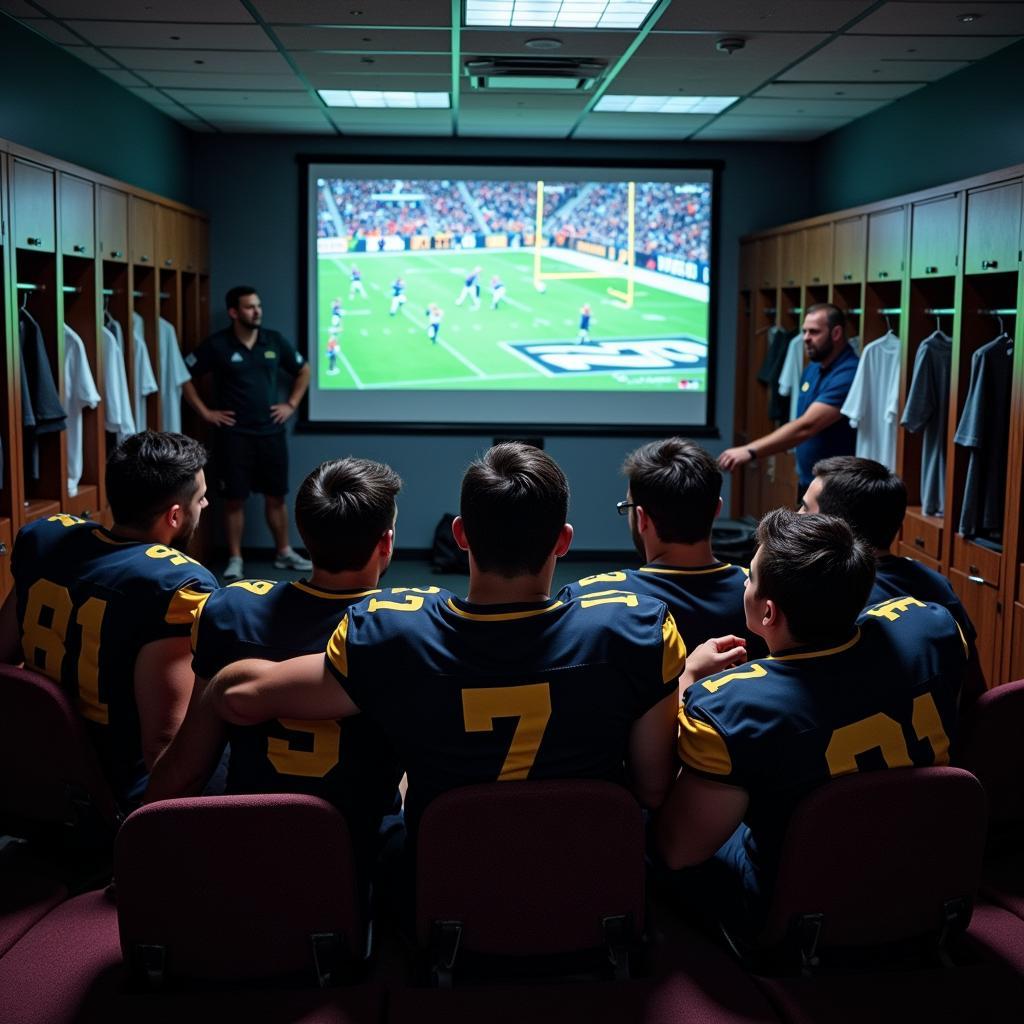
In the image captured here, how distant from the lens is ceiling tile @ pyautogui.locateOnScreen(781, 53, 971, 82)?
5.20m

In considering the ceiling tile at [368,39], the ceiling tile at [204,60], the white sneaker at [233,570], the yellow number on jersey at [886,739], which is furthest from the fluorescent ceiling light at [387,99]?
the yellow number on jersey at [886,739]

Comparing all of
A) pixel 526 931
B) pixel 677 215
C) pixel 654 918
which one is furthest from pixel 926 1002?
pixel 677 215

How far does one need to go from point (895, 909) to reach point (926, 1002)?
135mm

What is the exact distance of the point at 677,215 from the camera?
7.70 metres

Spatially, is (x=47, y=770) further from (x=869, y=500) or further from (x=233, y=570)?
(x=233, y=570)

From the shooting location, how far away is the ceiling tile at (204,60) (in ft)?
16.9

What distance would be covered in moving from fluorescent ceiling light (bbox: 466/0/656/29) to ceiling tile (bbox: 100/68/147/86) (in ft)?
6.46

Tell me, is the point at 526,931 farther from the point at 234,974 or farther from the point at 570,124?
the point at 570,124

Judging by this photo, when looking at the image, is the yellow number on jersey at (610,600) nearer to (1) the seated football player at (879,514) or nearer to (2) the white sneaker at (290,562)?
(1) the seated football player at (879,514)

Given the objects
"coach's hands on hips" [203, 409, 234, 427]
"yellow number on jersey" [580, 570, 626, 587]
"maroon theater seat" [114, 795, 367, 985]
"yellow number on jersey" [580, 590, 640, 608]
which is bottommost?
"maroon theater seat" [114, 795, 367, 985]

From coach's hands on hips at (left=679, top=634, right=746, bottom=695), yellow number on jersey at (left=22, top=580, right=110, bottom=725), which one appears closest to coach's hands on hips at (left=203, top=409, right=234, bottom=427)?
yellow number on jersey at (left=22, top=580, right=110, bottom=725)

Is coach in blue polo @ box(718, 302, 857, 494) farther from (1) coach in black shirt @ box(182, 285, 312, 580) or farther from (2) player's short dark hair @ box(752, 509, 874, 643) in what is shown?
(2) player's short dark hair @ box(752, 509, 874, 643)

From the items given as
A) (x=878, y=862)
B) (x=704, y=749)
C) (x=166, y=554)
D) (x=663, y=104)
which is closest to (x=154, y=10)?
(x=663, y=104)

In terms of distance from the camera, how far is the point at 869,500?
8.38ft
